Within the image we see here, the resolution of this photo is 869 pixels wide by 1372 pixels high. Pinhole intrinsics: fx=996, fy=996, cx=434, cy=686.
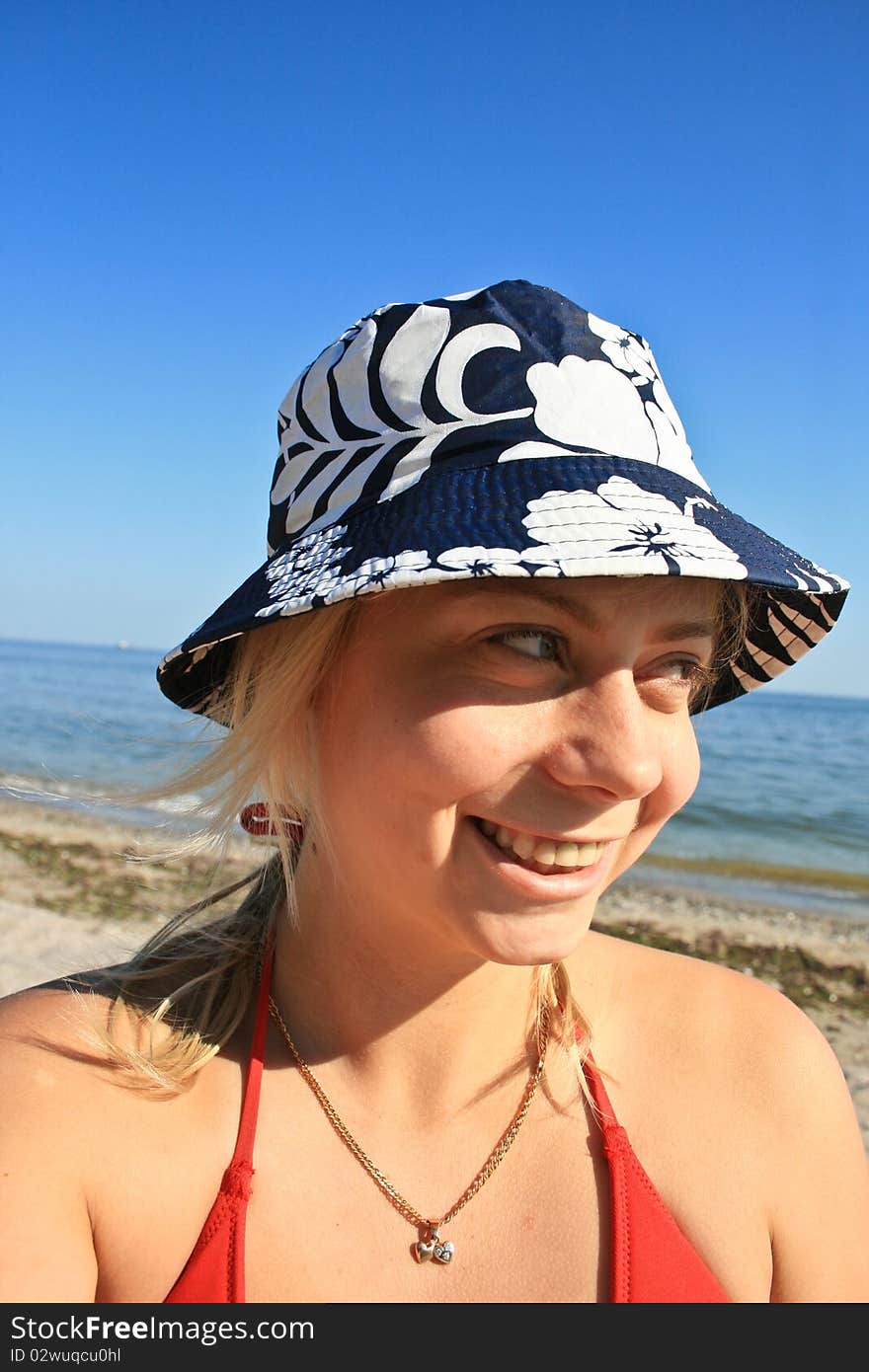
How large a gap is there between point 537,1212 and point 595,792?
78 centimetres

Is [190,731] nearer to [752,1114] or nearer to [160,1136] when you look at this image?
[160,1136]

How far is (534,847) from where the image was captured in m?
1.50

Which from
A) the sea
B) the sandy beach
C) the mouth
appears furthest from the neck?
the sandy beach

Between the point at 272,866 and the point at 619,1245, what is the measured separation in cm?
102

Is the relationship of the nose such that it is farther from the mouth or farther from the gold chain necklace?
the gold chain necklace

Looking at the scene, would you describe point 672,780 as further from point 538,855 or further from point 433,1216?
point 433,1216

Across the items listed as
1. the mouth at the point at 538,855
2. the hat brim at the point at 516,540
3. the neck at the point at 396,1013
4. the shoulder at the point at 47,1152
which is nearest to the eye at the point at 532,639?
the hat brim at the point at 516,540

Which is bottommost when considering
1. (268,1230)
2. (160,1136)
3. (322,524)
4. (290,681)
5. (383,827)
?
(268,1230)

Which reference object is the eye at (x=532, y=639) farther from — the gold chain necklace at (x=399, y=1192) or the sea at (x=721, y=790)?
the gold chain necklace at (x=399, y=1192)

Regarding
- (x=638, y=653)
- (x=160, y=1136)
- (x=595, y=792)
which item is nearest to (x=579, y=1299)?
(x=160, y=1136)

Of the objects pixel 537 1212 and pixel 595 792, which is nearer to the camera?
pixel 595 792

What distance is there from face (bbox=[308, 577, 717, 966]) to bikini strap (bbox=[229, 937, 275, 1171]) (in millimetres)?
478

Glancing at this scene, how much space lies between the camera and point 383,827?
152cm

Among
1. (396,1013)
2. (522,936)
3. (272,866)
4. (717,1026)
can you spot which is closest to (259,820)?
(272,866)
